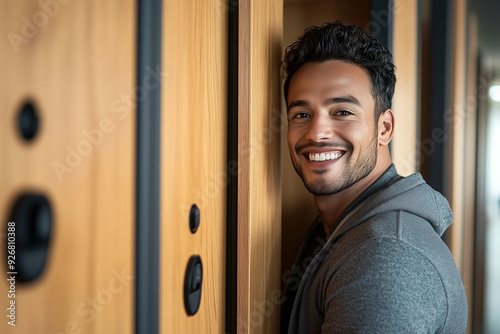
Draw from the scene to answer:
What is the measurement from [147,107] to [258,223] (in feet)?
1.61

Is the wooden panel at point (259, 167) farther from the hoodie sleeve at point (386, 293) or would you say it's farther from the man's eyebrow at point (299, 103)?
the hoodie sleeve at point (386, 293)

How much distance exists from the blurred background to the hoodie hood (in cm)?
25

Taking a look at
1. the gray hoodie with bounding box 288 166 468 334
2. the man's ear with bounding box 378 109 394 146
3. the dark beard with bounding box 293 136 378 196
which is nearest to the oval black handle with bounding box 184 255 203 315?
the gray hoodie with bounding box 288 166 468 334

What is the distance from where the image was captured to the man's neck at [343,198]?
1.12m

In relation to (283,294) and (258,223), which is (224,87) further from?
(283,294)

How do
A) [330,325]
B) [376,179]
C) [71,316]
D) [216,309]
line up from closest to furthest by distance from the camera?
[71,316]
[330,325]
[216,309]
[376,179]

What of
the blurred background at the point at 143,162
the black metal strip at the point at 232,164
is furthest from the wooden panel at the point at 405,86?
the black metal strip at the point at 232,164

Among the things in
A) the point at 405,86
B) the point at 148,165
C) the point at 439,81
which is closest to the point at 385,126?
the point at 405,86

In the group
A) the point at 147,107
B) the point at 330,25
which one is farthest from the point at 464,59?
the point at 147,107

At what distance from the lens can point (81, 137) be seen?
46 cm

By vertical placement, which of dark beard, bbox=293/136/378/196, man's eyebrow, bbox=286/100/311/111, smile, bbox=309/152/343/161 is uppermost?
man's eyebrow, bbox=286/100/311/111

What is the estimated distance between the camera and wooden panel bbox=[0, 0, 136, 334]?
0.38m

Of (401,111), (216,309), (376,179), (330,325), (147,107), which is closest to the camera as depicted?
(147,107)

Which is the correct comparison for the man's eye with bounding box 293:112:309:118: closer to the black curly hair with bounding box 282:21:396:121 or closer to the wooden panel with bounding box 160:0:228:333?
the black curly hair with bounding box 282:21:396:121
